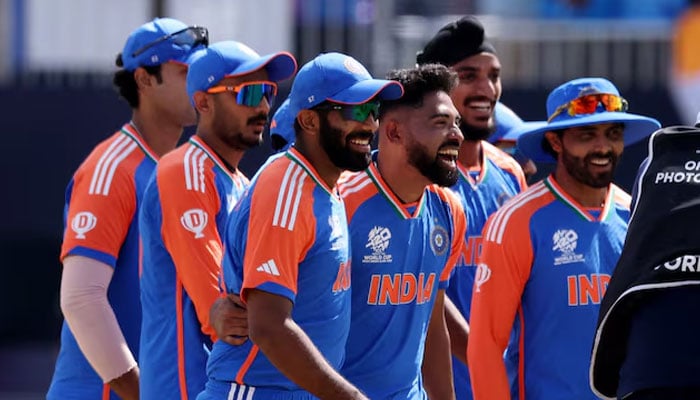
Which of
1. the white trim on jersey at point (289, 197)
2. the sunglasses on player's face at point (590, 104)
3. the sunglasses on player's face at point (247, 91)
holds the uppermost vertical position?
the sunglasses on player's face at point (247, 91)

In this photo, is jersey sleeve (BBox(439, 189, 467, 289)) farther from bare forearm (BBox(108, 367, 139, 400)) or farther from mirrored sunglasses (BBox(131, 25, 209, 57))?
mirrored sunglasses (BBox(131, 25, 209, 57))

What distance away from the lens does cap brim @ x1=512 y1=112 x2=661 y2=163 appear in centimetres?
576

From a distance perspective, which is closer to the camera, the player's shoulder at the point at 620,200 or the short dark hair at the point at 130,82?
the player's shoulder at the point at 620,200

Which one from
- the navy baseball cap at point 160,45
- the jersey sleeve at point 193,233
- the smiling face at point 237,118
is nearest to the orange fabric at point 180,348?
the jersey sleeve at point 193,233

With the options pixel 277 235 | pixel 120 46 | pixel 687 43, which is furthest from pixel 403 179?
pixel 120 46

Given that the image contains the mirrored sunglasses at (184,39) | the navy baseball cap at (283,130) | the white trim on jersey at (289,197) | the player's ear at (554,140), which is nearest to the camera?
the white trim on jersey at (289,197)

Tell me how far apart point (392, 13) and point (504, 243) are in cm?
727

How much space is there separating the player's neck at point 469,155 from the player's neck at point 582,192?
0.72m

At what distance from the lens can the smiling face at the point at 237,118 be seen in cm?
550

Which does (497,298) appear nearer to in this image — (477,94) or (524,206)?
(524,206)

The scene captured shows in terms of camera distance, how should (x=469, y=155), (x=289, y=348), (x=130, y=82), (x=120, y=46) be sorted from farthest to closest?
(x=120, y=46) → (x=469, y=155) → (x=130, y=82) → (x=289, y=348)

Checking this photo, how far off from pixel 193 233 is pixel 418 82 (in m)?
0.91

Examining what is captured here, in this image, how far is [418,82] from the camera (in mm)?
5203

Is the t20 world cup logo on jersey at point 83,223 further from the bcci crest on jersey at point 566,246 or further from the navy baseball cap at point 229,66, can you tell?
the bcci crest on jersey at point 566,246
